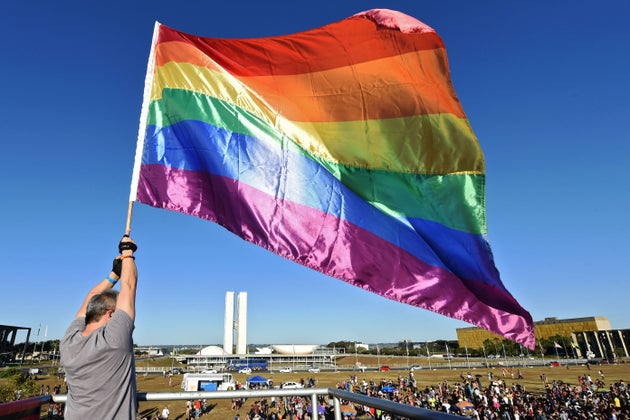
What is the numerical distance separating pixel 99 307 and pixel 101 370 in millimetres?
320

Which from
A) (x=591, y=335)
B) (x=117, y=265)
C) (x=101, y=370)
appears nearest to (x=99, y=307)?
(x=101, y=370)

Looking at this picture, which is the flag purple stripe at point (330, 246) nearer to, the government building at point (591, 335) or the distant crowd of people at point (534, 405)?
the distant crowd of people at point (534, 405)

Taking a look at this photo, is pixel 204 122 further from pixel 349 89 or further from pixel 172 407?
pixel 172 407

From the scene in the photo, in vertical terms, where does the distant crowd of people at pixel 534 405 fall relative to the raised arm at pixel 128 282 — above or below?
below

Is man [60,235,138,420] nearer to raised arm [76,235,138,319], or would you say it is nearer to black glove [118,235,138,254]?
raised arm [76,235,138,319]

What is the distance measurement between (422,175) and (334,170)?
896mm

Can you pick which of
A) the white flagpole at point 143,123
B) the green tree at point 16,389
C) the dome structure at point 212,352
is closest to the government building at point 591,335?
the dome structure at point 212,352

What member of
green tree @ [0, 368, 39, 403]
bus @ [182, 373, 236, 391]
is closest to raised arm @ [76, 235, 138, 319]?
green tree @ [0, 368, 39, 403]

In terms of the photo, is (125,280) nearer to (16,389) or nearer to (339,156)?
(339,156)

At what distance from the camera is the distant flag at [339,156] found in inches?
143

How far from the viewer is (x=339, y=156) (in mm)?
4176

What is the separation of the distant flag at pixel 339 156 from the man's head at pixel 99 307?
1.55 m

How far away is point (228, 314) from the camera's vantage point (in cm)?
7838

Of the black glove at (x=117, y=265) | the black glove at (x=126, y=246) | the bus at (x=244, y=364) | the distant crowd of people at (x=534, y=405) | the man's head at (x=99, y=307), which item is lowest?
the distant crowd of people at (x=534, y=405)
